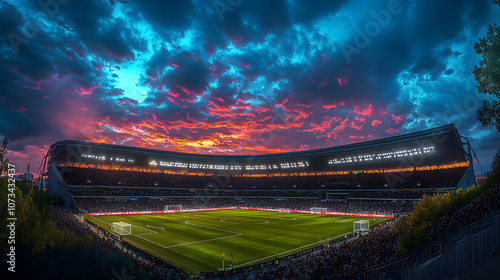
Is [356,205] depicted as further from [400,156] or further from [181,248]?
[181,248]

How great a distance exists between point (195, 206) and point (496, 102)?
78392mm

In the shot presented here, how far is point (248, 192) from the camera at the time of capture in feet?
336

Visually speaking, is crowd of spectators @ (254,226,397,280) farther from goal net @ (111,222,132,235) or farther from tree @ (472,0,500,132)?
goal net @ (111,222,132,235)

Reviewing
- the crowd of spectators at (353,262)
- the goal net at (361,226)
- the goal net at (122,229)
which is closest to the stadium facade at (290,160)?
the goal net at (361,226)

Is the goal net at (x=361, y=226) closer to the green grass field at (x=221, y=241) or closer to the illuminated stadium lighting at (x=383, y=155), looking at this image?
the green grass field at (x=221, y=241)

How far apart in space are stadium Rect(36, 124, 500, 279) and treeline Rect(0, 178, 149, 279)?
12.1 m

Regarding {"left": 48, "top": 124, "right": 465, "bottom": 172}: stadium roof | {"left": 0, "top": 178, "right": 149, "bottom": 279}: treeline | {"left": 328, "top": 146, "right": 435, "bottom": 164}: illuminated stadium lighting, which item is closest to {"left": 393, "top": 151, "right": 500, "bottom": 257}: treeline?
{"left": 0, "top": 178, "right": 149, "bottom": 279}: treeline

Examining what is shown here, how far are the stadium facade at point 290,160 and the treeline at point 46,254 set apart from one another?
6183cm

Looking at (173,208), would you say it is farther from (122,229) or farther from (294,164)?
(294,164)

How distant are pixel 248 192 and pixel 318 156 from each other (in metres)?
34.3

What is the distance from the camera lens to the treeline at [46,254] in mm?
7809

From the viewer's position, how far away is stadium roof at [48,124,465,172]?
57.4 metres

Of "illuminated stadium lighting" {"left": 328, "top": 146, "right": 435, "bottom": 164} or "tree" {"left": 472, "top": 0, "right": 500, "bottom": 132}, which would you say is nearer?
"tree" {"left": 472, "top": 0, "right": 500, "bottom": 132}

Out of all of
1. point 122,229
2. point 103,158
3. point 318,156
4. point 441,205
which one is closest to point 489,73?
point 441,205
